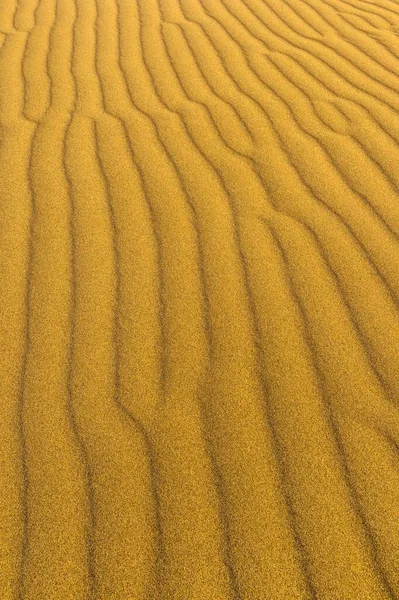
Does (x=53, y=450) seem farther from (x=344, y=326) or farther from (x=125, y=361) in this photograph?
(x=344, y=326)

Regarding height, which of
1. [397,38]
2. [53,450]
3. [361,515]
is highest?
[397,38]

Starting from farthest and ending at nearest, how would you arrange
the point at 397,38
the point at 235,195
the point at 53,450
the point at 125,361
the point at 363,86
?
the point at 397,38, the point at 363,86, the point at 235,195, the point at 125,361, the point at 53,450

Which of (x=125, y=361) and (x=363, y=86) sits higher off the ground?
(x=363, y=86)

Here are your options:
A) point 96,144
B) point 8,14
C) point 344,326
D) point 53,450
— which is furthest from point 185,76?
point 53,450

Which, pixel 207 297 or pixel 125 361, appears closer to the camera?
pixel 125 361

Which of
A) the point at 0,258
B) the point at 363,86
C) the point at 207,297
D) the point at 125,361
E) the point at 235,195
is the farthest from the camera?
the point at 363,86

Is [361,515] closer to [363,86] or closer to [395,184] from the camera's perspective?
[395,184]
